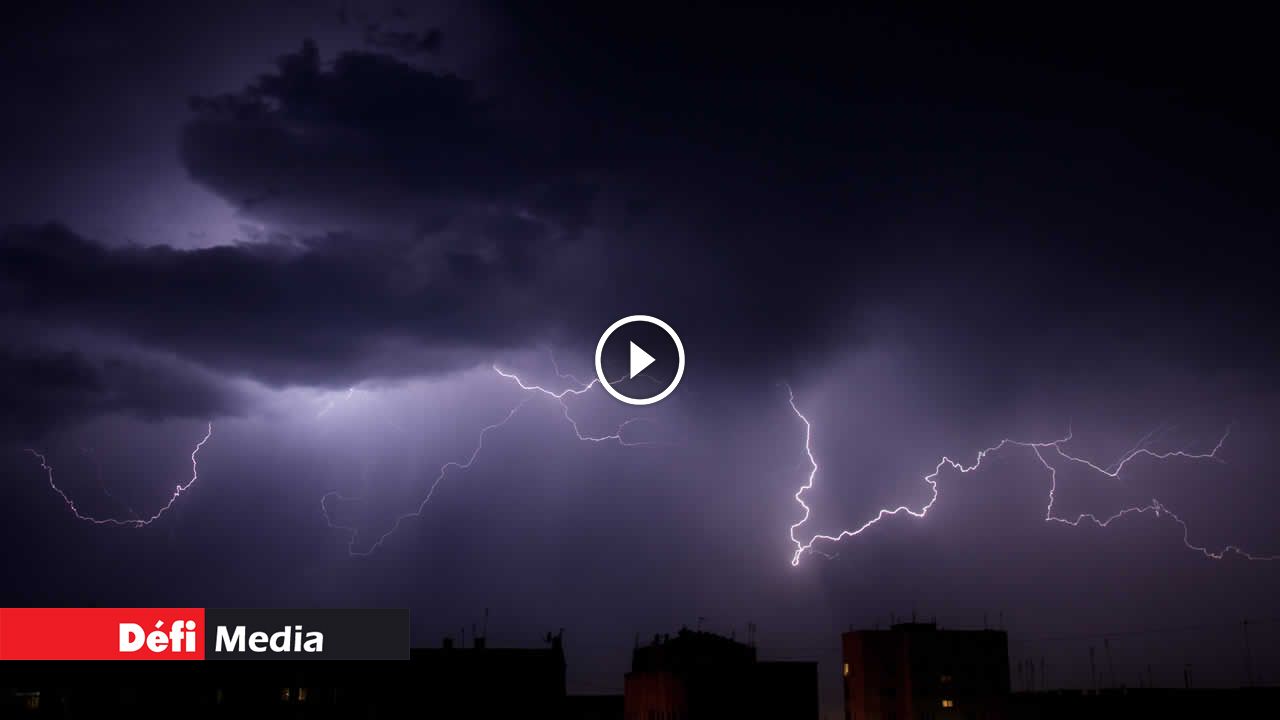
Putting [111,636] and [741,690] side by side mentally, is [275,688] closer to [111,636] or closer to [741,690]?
[111,636]

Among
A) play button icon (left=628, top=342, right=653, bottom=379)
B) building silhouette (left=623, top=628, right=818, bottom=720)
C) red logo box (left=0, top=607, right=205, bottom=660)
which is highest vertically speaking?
play button icon (left=628, top=342, right=653, bottom=379)

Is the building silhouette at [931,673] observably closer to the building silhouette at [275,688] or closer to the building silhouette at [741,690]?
the building silhouette at [741,690]

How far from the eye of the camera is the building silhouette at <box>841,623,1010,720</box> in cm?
5497

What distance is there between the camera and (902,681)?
183 ft

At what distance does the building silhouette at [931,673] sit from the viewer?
54969 mm

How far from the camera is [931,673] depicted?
5531cm

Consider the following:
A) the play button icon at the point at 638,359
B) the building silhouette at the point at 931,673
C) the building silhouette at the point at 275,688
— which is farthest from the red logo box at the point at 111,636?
the building silhouette at the point at 931,673

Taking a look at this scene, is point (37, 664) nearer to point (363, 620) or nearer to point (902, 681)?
point (363, 620)

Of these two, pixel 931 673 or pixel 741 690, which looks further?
pixel 931 673

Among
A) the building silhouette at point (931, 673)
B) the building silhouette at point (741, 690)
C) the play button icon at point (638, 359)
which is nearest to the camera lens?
the play button icon at point (638, 359)

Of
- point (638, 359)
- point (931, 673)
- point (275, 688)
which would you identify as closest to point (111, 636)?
point (275, 688)

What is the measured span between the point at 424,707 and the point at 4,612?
13.5 meters

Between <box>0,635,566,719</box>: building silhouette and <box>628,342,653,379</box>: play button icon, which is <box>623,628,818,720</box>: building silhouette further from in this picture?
<box>628,342,653,379</box>: play button icon

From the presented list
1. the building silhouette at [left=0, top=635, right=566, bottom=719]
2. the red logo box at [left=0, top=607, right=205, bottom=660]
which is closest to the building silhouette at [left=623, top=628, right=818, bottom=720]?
the building silhouette at [left=0, top=635, right=566, bottom=719]
